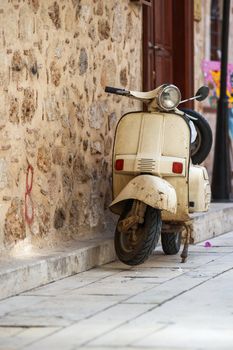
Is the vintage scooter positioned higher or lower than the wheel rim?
higher

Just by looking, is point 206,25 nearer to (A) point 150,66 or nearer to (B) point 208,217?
(A) point 150,66

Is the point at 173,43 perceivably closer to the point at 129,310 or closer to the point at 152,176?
the point at 152,176

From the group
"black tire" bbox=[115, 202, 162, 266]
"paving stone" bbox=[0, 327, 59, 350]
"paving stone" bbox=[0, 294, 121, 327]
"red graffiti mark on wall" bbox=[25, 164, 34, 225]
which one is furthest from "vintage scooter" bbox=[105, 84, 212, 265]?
"paving stone" bbox=[0, 327, 59, 350]

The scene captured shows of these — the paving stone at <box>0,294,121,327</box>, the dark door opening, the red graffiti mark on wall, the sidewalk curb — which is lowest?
the paving stone at <box>0,294,121,327</box>

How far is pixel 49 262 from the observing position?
7699mm

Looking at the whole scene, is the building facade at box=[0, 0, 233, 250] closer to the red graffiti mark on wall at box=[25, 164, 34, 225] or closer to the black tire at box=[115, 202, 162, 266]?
the red graffiti mark on wall at box=[25, 164, 34, 225]

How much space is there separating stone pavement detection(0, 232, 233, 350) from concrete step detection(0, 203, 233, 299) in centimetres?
6

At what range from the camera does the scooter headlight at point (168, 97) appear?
8.59m

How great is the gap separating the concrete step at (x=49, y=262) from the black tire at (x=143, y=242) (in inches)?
9.7

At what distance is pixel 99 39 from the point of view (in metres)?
9.42

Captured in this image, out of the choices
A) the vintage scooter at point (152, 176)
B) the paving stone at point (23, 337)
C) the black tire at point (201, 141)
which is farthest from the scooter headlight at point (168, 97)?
the paving stone at point (23, 337)

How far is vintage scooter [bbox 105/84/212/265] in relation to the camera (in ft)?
27.0

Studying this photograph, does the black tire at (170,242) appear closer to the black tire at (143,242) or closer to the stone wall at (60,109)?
the stone wall at (60,109)

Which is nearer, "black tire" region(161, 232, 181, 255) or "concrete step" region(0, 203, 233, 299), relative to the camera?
"concrete step" region(0, 203, 233, 299)
